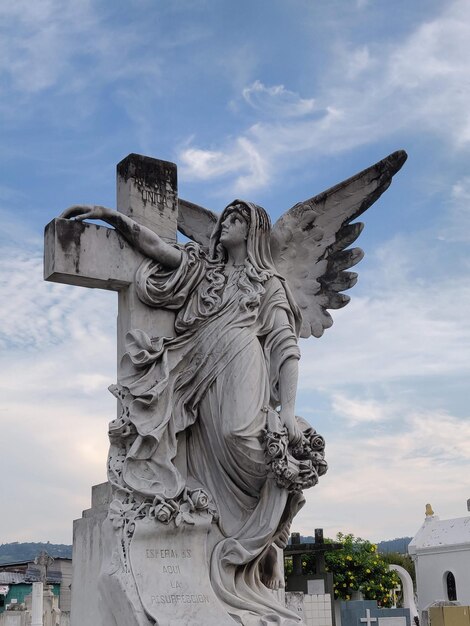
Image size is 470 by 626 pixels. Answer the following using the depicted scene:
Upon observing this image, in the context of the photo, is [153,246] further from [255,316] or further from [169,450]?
[169,450]

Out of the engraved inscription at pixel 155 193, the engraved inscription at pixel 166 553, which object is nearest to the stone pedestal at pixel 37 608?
the engraved inscription at pixel 166 553

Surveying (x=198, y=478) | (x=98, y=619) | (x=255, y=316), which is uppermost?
(x=255, y=316)

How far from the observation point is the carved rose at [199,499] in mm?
6312

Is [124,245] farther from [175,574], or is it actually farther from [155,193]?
[175,574]

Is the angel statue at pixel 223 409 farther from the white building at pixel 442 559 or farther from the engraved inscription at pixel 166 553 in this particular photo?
the white building at pixel 442 559

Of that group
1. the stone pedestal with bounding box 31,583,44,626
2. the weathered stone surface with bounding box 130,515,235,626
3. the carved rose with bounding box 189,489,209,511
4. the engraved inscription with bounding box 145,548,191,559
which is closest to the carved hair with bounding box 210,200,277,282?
the carved rose with bounding box 189,489,209,511

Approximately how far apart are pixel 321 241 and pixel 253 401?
6.13ft

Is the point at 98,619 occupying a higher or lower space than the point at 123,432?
lower

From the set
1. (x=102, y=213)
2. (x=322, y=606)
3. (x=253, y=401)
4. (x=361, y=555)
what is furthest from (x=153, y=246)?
(x=361, y=555)

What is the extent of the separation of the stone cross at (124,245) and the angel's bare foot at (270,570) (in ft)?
6.22

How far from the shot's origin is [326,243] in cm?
772

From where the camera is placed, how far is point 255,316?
6.91 m

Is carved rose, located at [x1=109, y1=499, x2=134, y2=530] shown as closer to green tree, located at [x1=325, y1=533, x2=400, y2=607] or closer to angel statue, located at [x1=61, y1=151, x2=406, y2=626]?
angel statue, located at [x1=61, y1=151, x2=406, y2=626]

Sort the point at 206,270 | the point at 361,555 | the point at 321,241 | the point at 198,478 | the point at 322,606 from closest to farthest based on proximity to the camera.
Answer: the point at 198,478 → the point at 206,270 → the point at 321,241 → the point at 322,606 → the point at 361,555
